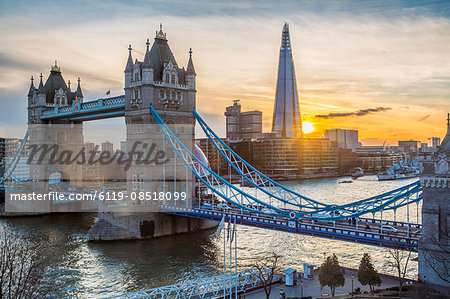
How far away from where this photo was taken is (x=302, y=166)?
569 feet

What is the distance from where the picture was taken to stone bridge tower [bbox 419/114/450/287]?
28.2 m

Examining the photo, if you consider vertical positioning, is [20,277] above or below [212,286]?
above

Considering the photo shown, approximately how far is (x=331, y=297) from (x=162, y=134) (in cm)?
3174

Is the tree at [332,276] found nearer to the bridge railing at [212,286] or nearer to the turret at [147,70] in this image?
the bridge railing at [212,286]

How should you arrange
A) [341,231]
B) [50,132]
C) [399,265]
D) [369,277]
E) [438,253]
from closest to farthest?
[369,277], [438,253], [399,265], [341,231], [50,132]

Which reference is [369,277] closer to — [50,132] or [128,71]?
[128,71]

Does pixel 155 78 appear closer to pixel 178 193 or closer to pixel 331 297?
pixel 178 193

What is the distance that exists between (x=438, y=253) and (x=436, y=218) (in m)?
2.04

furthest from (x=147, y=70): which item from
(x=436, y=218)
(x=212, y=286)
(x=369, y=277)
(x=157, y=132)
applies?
(x=436, y=218)

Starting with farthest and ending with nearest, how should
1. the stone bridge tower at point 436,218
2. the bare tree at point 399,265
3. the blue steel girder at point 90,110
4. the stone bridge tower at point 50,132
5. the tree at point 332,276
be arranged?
the stone bridge tower at point 50,132 → the blue steel girder at point 90,110 → the stone bridge tower at point 436,218 → the tree at point 332,276 → the bare tree at point 399,265

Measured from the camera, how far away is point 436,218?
28641mm

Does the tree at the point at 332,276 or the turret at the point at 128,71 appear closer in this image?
the tree at the point at 332,276

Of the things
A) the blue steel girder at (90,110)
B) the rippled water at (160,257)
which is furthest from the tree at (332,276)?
the blue steel girder at (90,110)

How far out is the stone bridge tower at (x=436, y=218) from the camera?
28.2 m
